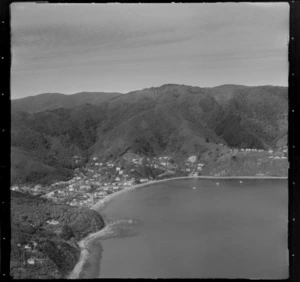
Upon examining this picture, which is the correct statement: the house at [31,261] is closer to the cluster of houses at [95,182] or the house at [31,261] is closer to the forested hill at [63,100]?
the cluster of houses at [95,182]

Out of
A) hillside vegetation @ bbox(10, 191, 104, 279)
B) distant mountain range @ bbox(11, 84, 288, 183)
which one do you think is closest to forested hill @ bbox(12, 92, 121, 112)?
distant mountain range @ bbox(11, 84, 288, 183)

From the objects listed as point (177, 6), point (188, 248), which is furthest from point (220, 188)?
point (177, 6)

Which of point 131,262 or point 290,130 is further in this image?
point 131,262

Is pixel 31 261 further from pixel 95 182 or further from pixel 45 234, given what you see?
pixel 95 182

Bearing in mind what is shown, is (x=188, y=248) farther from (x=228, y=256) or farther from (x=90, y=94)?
(x=90, y=94)

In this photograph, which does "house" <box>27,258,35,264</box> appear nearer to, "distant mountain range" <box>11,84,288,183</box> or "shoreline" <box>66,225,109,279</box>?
"shoreline" <box>66,225,109,279</box>

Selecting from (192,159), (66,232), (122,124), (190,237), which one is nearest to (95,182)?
(66,232)
